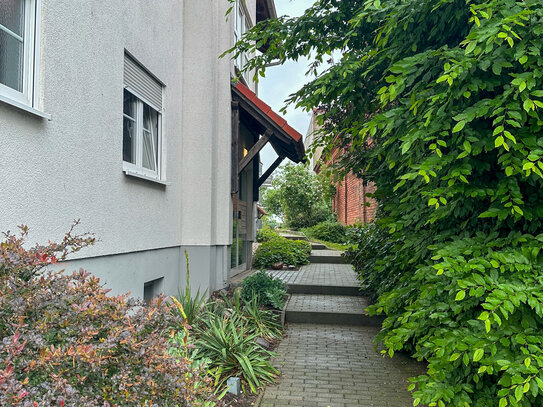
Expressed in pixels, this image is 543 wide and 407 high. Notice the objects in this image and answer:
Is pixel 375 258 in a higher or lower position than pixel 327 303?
higher

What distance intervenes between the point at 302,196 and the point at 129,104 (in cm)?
1908

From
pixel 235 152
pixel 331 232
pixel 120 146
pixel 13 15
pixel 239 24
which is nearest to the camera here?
pixel 13 15

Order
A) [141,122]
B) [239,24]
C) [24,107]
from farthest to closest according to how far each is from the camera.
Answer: [239,24]
[141,122]
[24,107]

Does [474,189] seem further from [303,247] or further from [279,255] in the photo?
[303,247]

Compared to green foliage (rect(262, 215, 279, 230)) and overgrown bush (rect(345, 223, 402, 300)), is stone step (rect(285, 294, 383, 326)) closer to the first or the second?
overgrown bush (rect(345, 223, 402, 300))

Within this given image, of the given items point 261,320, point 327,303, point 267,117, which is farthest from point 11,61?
point 327,303

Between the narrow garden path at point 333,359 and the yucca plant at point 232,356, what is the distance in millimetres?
179

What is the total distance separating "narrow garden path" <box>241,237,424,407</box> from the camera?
3.90 m

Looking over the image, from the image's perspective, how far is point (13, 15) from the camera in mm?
2941

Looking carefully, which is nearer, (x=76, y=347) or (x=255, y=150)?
(x=76, y=347)

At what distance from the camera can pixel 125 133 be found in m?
4.88

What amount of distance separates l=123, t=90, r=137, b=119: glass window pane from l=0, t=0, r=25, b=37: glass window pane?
1.86m

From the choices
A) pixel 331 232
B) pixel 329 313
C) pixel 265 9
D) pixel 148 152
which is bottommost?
pixel 329 313

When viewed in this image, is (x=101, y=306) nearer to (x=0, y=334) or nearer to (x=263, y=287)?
(x=0, y=334)
